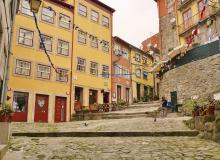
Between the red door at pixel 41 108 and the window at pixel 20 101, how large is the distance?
1.01 m

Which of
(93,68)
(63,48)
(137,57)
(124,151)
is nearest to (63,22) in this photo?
(63,48)

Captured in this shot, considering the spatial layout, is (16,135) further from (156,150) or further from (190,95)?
(190,95)

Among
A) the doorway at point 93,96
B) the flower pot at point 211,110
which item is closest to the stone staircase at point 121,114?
the doorway at point 93,96

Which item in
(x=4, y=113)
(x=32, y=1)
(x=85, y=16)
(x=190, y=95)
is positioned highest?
(x=85, y=16)

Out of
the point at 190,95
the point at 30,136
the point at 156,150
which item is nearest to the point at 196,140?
the point at 156,150

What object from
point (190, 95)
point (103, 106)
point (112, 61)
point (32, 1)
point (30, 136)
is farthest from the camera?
point (112, 61)

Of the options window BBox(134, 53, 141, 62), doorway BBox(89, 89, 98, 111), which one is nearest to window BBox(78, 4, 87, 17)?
doorway BBox(89, 89, 98, 111)

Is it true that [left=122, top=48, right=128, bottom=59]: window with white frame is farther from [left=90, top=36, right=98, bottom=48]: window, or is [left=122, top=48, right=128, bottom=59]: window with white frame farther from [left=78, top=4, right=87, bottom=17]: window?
[left=78, top=4, right=87, bottom=17]: window

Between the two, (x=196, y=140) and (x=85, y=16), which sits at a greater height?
(x=85, y=16)

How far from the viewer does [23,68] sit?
2127cm

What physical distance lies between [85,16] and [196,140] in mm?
21972

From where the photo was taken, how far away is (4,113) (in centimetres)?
685

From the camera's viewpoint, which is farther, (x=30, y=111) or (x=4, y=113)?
(x=30, y=111)

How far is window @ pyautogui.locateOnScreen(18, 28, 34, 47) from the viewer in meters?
21.6
